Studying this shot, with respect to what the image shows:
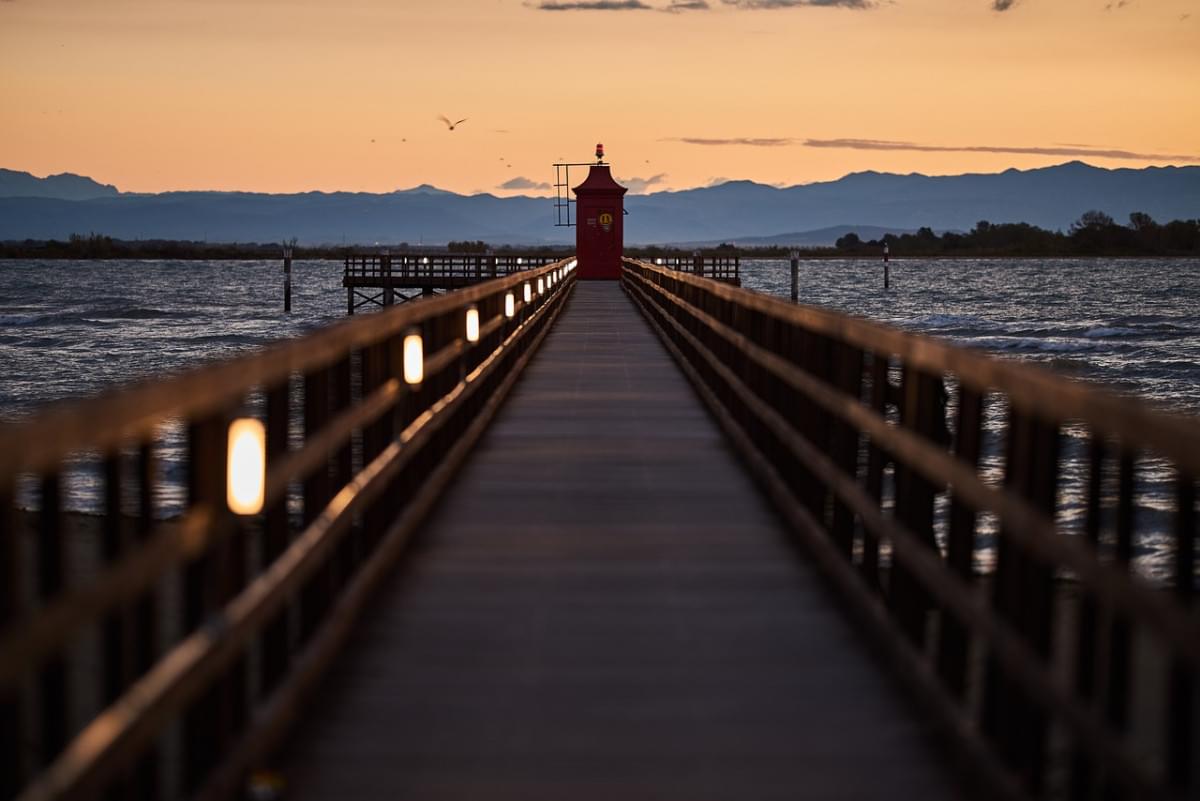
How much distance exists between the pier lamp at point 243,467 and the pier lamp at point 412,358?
12.5 feet

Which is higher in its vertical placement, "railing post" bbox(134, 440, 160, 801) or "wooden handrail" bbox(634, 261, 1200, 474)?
"wooden handrail" bbox(634, 261, 1200, 474)

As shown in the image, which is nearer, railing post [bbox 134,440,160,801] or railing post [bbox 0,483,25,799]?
railing post [bbox 0,483,25,799]

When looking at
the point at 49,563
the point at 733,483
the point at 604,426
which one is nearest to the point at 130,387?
the point at 49,563

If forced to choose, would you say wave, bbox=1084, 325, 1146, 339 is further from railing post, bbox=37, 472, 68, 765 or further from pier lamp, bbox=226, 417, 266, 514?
railing post, bbox=37, 472, 68, 765

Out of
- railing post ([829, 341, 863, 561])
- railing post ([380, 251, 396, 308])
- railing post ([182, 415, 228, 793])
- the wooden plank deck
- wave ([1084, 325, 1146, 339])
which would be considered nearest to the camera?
railing post ([182, 415, 228, 793])

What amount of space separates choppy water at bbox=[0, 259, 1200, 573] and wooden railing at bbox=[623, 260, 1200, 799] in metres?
14.7

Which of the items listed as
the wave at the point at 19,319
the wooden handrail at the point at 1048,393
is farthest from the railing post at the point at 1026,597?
the wave at the point at 19,319

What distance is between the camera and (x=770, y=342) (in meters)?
10.4

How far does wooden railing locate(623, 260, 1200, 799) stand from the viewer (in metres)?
3.39

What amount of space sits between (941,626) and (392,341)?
11.5 feet

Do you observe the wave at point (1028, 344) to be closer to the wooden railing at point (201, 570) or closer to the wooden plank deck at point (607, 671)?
the wooden plank deck at point (607, 671)

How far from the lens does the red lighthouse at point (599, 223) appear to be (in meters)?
53.4

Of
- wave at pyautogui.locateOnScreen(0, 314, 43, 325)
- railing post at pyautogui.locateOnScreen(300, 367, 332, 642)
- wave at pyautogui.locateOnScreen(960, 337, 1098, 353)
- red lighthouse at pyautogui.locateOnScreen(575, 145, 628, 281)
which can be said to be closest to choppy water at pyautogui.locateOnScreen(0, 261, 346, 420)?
wave at pyautogui.locateOnScreen(0, 314, 43, 325)

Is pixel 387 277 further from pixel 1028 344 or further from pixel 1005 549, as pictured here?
pixel 1005 549
